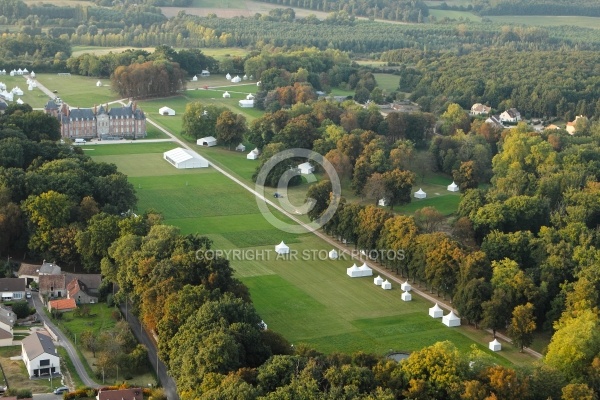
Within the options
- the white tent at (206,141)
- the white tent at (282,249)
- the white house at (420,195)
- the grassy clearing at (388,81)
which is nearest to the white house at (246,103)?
the white tent at (206,141)

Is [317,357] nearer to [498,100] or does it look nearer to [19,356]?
[19,356]

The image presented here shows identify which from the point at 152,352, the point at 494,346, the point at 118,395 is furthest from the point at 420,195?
the point at 118,395

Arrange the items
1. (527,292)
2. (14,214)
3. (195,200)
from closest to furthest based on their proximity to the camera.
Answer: (527,292), (14,214), (195,200)

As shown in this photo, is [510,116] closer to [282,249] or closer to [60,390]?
[282,249]

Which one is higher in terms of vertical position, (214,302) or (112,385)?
(214,302)

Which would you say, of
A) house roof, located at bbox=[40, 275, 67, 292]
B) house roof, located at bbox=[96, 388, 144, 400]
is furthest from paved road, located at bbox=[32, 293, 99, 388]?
house roof, located at bbox=[96, 388, 144, 400]

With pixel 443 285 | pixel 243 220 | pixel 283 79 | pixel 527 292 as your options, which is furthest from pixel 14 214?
pixel 283 79

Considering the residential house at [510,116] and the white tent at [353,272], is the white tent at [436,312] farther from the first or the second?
the residential house at [510,116]
